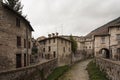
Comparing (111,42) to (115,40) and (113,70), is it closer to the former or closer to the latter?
(115,40)

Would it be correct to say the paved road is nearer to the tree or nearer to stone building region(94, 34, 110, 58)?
stone building region(94, 34, 110, 58)

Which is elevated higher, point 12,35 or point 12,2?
point 12,2

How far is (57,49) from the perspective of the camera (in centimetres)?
3978

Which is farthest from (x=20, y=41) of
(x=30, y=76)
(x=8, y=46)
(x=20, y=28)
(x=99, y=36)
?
(x=99, y=36)

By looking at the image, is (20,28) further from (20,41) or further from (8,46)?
(8,46)

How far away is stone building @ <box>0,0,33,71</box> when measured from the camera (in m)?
18.9

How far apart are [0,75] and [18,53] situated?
1388 cm

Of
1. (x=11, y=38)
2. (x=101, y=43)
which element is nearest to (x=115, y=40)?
(x=101, y=43)

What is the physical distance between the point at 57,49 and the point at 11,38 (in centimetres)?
1968

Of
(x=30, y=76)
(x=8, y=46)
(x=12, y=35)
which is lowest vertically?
(x=30, y=76)

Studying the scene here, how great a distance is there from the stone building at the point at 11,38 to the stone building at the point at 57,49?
49.2ft

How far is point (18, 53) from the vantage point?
23641 millimetres

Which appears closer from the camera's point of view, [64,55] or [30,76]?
[30,76]

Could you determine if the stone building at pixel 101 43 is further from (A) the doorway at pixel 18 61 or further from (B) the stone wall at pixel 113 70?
(A) the doorway at pixel 18 61
